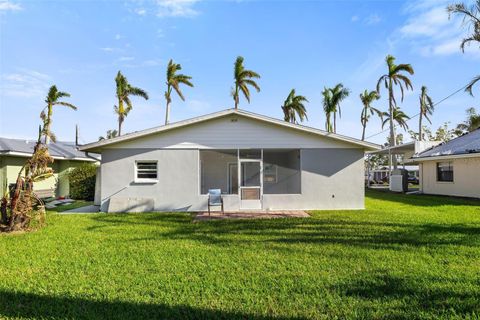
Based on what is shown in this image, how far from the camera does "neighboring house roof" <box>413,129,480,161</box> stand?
16.5m

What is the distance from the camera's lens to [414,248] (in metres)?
6.32

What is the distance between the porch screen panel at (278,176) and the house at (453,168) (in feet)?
35.1

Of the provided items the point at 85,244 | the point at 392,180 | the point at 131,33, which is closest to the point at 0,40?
the point at 131,33

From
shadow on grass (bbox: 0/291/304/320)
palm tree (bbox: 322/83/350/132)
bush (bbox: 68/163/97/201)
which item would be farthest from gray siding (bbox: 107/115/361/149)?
palm tree (bbox: 322/83/350/132)

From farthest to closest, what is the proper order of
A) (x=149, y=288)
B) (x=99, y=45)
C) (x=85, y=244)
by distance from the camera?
1. (x=99, y=45)
2. (x=85, y=244)
3. (x=149, y=288)

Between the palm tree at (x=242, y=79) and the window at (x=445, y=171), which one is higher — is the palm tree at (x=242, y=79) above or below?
above

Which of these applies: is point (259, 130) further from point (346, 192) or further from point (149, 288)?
point (149, 288)

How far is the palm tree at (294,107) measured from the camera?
3188cm

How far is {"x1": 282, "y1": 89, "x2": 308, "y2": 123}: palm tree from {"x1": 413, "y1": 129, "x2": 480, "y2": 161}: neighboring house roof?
13.0m

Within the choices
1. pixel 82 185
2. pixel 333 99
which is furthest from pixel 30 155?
pixel 333 99

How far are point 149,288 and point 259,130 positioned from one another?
876 centimetres


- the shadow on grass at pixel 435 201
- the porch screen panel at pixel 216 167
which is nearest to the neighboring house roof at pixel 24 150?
the porch screen panel at pixel 216 167

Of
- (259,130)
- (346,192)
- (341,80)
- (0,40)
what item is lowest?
(346,192)

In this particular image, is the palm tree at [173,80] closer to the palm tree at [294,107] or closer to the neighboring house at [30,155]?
the neighboring house at [30,155]
